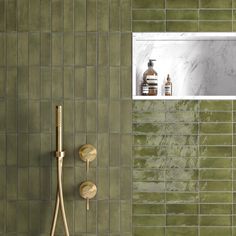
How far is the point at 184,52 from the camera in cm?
241

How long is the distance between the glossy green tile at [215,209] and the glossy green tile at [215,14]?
3.03 feet

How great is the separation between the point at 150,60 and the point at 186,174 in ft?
2.01

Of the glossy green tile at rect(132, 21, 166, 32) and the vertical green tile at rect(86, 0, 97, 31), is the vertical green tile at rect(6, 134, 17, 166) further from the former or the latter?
the glossy green tile at rect(132, 21, 166, 32)

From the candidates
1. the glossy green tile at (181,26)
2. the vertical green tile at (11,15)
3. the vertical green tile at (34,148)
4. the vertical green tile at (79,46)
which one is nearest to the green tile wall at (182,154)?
the glossy green tile at (181,26)

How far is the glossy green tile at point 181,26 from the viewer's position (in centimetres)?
222

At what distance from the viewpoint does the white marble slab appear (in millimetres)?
2410

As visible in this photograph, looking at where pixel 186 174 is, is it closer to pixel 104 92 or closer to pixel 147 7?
pixel 104 92

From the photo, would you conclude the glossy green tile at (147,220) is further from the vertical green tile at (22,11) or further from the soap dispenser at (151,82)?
the vertical green tile at (22,11)

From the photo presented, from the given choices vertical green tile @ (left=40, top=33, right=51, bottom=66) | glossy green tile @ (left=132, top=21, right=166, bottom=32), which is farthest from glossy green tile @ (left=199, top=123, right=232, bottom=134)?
vertical green tile @ (left=40, top=33, right=51, bottom=66)

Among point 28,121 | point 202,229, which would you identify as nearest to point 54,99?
point 28,121

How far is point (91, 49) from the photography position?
2223 mm

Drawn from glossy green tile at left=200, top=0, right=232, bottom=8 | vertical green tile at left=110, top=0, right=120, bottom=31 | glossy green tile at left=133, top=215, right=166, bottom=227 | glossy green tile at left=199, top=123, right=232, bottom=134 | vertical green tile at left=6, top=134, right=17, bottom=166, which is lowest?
glossy green tile at left=133, top=215, right=166, bottom=227

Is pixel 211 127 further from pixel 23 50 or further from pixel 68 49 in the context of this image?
pixel 23 50

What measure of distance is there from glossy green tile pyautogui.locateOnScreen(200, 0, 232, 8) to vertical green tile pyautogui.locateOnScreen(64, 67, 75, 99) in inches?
28.5
